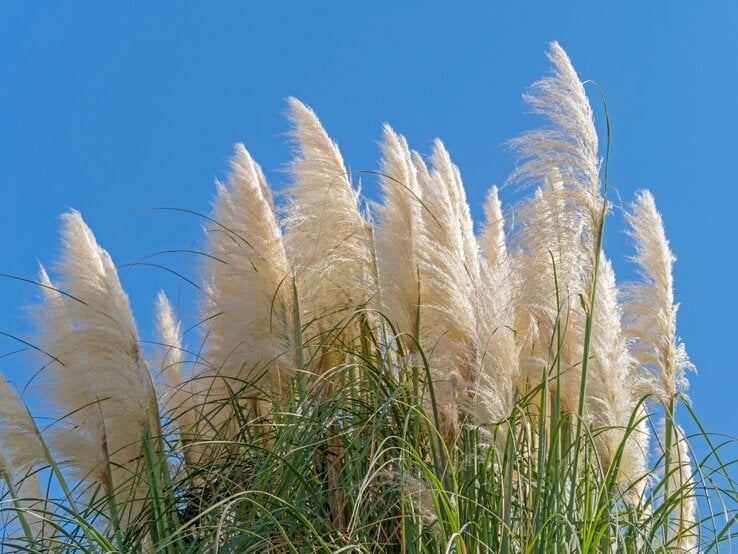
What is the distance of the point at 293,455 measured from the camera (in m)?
3.89

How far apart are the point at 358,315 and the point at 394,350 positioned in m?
0.21

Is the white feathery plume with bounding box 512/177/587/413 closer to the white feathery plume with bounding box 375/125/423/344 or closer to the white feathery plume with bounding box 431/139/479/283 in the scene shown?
the white feathery plume with bounding box 431/139/479/283

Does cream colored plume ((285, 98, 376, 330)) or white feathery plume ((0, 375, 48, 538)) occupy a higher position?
cream colored plume ((285, 98, 376, 330))

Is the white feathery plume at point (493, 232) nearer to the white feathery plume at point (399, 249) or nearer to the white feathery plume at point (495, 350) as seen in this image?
the white feathery plume at point (399, 249)

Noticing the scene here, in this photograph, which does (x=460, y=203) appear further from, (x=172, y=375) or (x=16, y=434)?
(x=16, y=434)

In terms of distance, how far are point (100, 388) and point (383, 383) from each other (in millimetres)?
1079

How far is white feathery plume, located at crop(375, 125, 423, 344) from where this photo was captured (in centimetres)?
418

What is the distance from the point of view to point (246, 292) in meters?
4.32

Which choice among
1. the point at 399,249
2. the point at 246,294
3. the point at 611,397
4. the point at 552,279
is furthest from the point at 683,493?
the point at 246,294

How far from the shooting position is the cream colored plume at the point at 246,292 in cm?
427

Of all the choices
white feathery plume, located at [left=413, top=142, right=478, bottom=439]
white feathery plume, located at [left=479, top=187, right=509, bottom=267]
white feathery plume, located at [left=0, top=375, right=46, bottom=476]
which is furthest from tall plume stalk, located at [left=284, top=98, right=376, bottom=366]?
white feathery plume, located at [left=0, top=375, right=46, bottom=476]

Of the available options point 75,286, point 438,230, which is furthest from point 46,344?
point 438,230

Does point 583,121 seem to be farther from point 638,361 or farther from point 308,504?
point 308,504

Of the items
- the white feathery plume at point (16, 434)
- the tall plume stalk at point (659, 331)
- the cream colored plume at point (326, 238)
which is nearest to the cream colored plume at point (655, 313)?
the tall plume stalk at point (659, 331)
